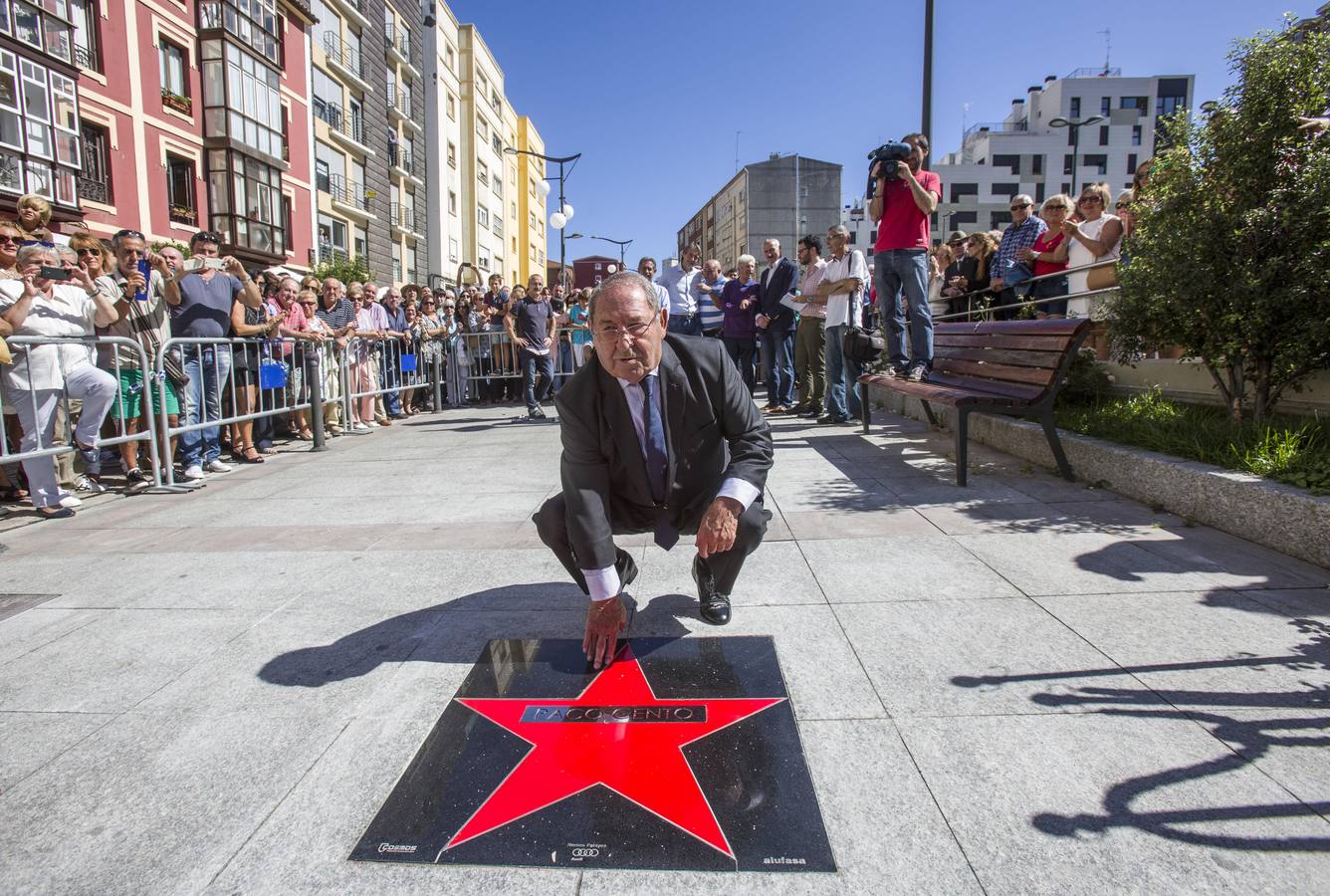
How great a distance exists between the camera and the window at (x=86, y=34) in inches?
790

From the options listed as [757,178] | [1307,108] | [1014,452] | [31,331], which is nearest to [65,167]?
[31,331]

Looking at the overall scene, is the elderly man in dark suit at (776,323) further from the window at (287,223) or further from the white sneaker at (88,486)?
the window at (287,223)

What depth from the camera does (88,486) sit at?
614 centimetres

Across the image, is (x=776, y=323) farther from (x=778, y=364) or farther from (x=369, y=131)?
(x=369, y=131)

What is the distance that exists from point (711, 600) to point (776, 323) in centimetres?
659

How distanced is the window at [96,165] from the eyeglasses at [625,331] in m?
24.0

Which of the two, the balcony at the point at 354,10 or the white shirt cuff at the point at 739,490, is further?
the balcony at the point at 354,10

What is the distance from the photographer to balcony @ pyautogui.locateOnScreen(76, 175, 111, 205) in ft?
65.9

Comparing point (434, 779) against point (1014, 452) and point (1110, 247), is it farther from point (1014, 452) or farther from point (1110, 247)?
point (1110, 247)

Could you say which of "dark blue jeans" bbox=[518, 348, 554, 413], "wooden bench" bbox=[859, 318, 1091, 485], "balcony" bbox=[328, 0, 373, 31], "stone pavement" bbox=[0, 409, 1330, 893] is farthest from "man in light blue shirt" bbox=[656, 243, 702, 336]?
"balcony" bbox=[328, 0, 373, 31]

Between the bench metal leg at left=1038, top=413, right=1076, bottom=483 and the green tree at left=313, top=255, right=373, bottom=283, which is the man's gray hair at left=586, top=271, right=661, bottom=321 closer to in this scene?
the bench metal leg at left=1038, top=413, right=1076, bottom=483

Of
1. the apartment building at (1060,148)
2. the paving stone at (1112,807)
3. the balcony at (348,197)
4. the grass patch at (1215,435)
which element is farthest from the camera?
the apartment building at (1060,148)

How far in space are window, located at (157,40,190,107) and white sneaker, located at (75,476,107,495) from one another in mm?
23462

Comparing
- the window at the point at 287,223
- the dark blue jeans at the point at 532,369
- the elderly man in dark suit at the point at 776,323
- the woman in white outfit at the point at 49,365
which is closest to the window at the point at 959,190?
the window at the point at 287,223
